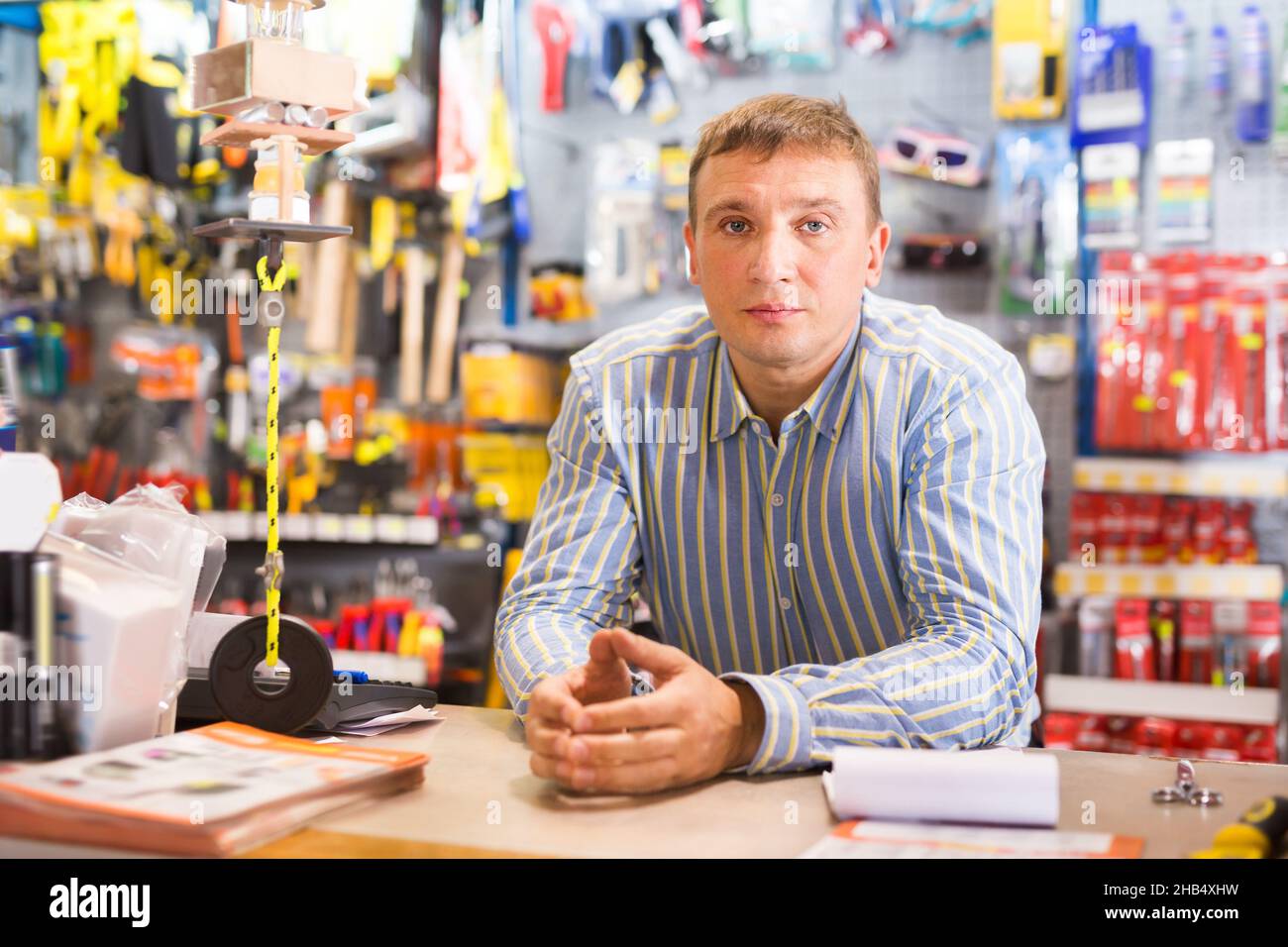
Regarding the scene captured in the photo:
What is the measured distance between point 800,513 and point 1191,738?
2.22m

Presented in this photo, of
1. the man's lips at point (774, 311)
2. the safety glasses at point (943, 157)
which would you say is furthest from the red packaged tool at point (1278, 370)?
Result: the man's lips at point (774, 311)

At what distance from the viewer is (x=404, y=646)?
4.20 m

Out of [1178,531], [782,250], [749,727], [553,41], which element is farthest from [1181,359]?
[749,727]

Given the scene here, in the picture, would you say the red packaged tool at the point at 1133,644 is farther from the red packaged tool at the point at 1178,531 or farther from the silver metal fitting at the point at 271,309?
the silver metal fitting at the point at 271,309

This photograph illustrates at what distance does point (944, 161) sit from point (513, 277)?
1.67m

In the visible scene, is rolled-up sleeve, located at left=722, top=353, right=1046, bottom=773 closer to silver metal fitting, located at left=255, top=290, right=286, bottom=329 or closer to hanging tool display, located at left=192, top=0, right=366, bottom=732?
hanging tool display, located at left=192, top=0, right=366, bottom=732

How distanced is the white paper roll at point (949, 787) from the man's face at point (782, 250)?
776mm

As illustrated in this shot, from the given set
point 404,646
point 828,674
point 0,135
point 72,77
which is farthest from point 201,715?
point 0,135

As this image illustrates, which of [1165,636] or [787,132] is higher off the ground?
[787,132]

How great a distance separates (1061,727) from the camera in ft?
12.2

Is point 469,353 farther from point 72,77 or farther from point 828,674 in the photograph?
point 828,674

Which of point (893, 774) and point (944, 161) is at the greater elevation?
point (944, 161)

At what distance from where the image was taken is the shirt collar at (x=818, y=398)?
1890 mm

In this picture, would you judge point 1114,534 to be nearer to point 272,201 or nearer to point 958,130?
point 958,130
